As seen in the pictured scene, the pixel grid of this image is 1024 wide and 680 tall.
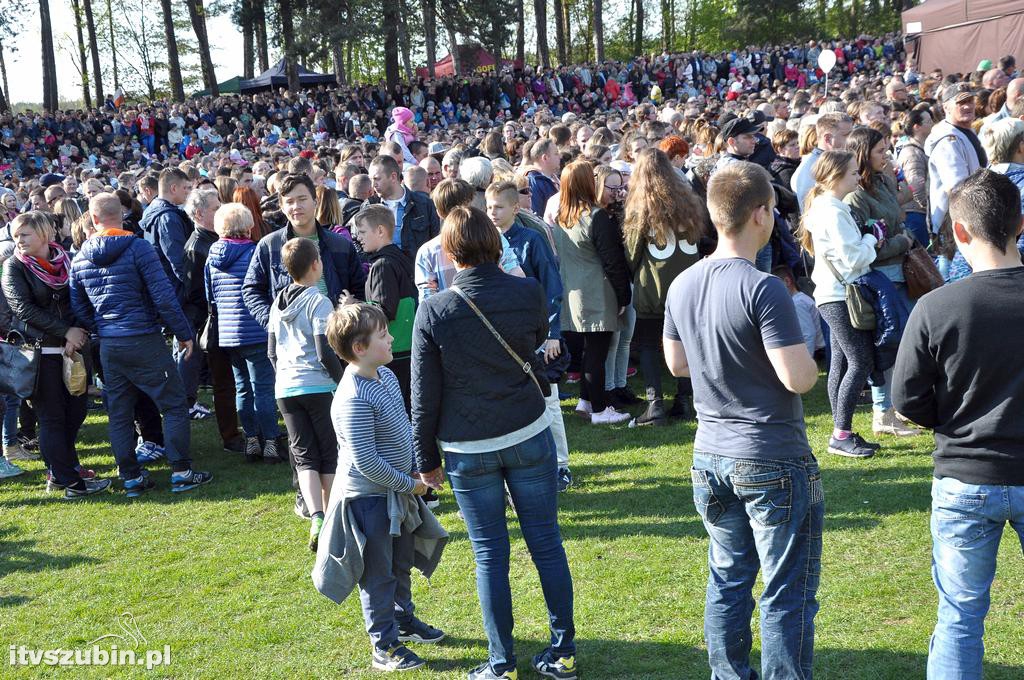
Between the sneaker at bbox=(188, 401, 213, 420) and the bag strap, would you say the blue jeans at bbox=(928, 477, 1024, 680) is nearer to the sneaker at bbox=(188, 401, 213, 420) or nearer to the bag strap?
the bag strap

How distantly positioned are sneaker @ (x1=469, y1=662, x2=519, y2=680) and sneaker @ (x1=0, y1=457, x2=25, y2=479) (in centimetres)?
484

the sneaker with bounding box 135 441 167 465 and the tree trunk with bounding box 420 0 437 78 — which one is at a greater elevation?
the tree trunk with bounding box 420 0 437 78

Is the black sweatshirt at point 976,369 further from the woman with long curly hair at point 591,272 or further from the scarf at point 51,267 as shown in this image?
the scarf at point 51,267

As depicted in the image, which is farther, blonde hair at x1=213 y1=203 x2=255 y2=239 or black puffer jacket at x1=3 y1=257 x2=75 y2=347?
blonde hair at x1=213 y1=203 x2=255 y2=239

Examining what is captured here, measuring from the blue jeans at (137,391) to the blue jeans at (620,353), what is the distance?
301 cm

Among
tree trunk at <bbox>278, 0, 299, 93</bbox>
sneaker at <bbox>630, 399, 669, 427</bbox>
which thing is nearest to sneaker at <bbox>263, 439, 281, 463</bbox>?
sneaker at <bbox>630, 399, 669, 427</bbox>

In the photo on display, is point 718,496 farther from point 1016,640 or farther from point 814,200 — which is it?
point 814,200

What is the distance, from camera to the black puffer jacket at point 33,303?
6359mm

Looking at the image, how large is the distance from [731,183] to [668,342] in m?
0.62

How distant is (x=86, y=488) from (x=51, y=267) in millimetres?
1511

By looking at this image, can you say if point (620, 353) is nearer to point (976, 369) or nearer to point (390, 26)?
point (976, 369)

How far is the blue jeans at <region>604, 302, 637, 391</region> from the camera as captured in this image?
23.5 feet

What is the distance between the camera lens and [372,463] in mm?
3791

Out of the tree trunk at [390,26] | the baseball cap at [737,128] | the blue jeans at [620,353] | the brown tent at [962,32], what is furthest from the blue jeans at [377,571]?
the tree trunk at [390,26]
